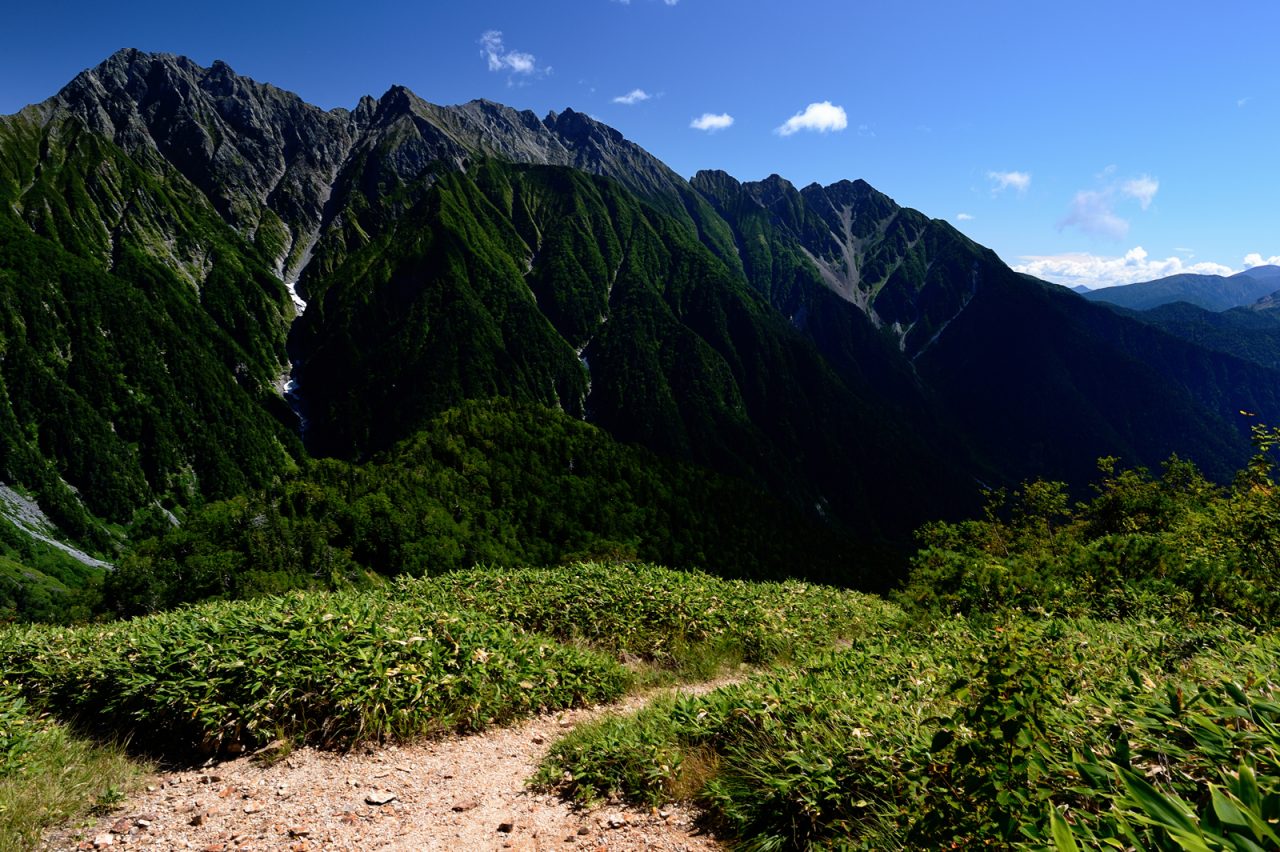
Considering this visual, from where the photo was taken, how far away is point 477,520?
102 m

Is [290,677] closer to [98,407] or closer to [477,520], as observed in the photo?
[477,520]

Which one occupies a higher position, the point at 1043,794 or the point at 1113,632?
the point at 1043,794

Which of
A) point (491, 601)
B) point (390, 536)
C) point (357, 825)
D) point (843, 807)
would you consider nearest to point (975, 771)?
point (843, 807)

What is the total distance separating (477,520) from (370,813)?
99963 mm

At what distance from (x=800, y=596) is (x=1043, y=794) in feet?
46.2

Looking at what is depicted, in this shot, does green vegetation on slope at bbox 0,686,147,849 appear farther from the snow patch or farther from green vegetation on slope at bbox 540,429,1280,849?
the snow patch

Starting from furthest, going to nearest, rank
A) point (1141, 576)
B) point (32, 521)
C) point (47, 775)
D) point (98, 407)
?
point (98, 407)
point (32, 521)
point (1141, 576)
point (47, 775)

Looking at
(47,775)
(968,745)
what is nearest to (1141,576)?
(968,745)

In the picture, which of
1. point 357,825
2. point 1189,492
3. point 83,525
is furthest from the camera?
point 83,525

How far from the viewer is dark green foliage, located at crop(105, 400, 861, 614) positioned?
75.9m

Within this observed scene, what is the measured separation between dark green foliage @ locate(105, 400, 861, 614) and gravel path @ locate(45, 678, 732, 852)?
218 feet

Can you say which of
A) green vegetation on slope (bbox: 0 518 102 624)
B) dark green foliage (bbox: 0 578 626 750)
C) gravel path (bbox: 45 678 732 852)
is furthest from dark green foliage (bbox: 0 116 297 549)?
gravel path (bbox: 45 678 732 852)

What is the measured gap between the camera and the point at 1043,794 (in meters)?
3.53

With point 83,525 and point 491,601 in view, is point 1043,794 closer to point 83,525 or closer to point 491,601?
point 491,601
